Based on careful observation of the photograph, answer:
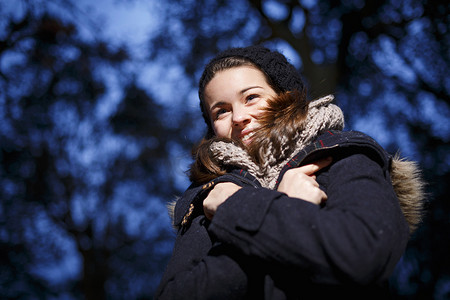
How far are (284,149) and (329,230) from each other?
322mm

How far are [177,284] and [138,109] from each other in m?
3.99

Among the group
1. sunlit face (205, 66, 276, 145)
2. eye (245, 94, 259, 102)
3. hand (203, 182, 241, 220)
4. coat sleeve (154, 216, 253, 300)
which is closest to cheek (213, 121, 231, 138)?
sunlit face (205, 66, 276, 145)

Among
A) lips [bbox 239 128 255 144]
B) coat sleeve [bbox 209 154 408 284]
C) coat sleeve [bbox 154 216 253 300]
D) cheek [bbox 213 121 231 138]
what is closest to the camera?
coat sleeve [bbox 209 154 408 284]

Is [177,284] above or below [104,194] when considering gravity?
below

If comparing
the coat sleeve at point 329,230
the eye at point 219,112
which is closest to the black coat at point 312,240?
the coat sleeve at point 329,230

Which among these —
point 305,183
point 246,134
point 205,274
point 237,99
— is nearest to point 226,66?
point 237,99

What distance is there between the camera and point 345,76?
3.47 meters

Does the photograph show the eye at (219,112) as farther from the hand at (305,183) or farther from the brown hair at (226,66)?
the hand at (305,183)

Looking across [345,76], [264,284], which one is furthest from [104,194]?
[264,284]

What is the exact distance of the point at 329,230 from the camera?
0.64 meters

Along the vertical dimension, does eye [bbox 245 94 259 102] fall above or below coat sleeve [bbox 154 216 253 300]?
above

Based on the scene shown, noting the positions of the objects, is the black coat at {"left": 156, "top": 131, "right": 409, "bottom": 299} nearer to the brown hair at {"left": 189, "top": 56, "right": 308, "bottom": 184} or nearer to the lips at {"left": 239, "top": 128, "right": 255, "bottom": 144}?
the brown hair at {"left": 189, "top": 56, "right": 308, "bottom": 184}

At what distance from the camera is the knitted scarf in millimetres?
910

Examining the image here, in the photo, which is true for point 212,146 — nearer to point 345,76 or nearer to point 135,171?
point 345,76
